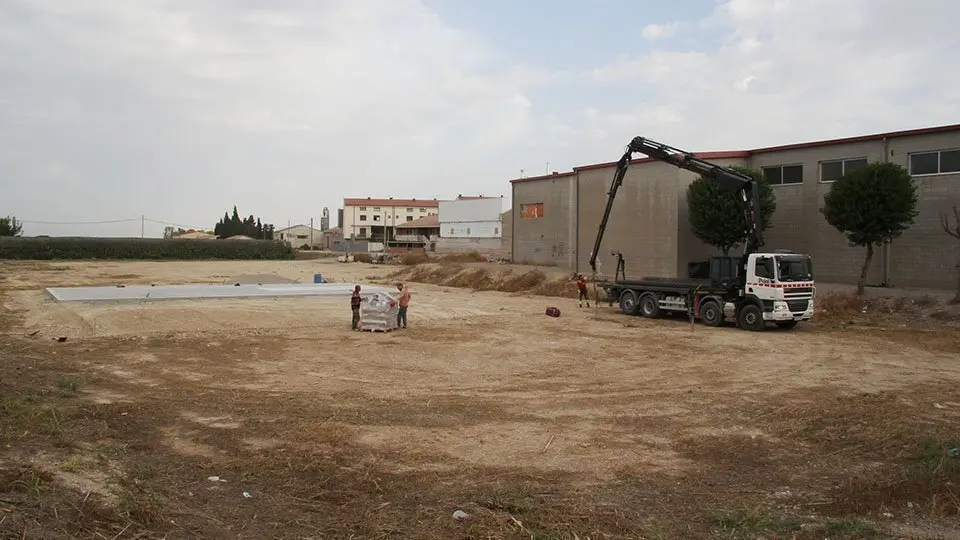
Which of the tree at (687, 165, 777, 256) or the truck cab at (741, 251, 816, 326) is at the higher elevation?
the tree at (687, 165, 777, 256)

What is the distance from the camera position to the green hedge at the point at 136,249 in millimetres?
77000

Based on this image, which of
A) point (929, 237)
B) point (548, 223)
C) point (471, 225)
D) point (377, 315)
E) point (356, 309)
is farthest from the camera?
point (471, 225)

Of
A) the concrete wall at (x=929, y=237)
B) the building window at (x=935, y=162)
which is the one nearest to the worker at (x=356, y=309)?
the concrete wall at (x=929, y=237)

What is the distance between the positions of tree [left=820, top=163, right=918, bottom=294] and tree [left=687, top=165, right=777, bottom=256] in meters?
4.40

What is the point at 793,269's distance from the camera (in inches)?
850

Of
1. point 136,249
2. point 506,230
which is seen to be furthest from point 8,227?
point 506,230

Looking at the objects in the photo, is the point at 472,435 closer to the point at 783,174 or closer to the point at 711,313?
the point at 711,313

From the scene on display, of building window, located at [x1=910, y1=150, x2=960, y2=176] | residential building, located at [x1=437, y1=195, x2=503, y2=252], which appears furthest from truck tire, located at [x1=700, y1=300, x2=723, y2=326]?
residential building, located at [x1=437, y1=195, x2=503, y2=252]

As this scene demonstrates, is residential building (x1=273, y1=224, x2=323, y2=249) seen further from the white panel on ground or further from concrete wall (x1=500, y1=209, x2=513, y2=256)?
the white panel on ground

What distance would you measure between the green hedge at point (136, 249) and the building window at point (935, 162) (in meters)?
72.0

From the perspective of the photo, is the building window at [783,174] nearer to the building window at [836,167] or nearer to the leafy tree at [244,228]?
the building window at [836,167]

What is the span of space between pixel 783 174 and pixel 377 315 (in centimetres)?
2639

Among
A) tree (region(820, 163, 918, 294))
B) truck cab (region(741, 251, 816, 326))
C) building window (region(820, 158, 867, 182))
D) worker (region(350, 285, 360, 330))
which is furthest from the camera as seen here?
building window (region(820, 158, 867, 182))

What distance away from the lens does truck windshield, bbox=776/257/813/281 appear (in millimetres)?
21391
